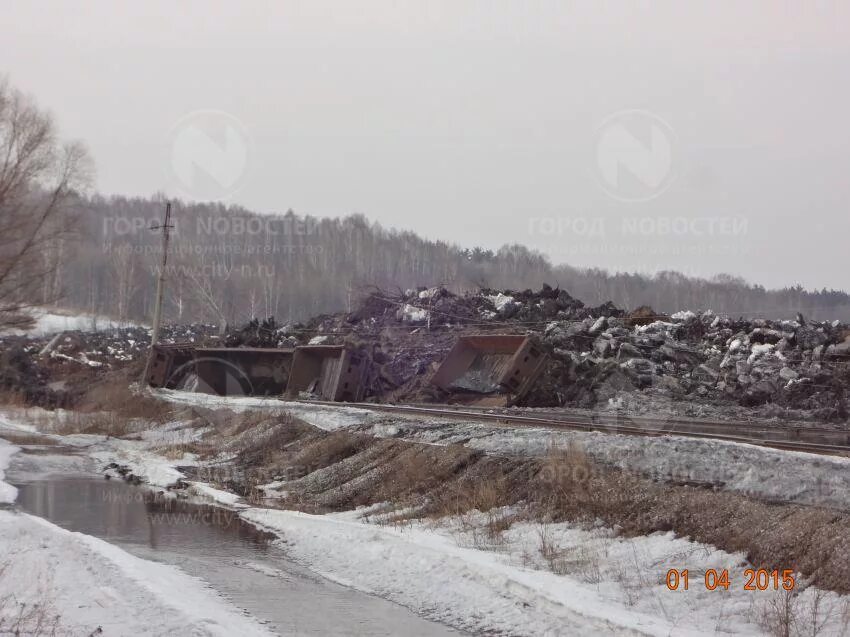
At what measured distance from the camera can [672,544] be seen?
8320 mm

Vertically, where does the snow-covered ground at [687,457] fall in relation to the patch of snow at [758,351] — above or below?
below

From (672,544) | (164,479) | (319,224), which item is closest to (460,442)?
(672,544)

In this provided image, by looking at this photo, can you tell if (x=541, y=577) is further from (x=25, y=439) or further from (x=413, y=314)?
(x=413, y=314)

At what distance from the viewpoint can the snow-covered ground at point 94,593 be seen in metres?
7.14

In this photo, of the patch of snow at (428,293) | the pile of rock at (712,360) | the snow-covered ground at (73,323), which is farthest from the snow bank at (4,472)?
the snow-covered ground at (73,323)

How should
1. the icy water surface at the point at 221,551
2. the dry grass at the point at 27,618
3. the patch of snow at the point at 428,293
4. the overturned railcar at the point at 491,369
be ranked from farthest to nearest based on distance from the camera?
the patch of snow at the point at 428,293 < the overturned railcar at the point at 491,369 < the icy water surface at the point at 221,551 < the dry grass at the point at 27,618

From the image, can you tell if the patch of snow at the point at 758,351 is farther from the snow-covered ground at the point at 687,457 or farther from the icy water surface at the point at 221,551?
the icy water surface at the point at 221,551

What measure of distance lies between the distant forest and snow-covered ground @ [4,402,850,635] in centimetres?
5968

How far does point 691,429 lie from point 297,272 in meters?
82.3

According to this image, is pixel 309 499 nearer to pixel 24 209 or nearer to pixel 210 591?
pixel 210 591
